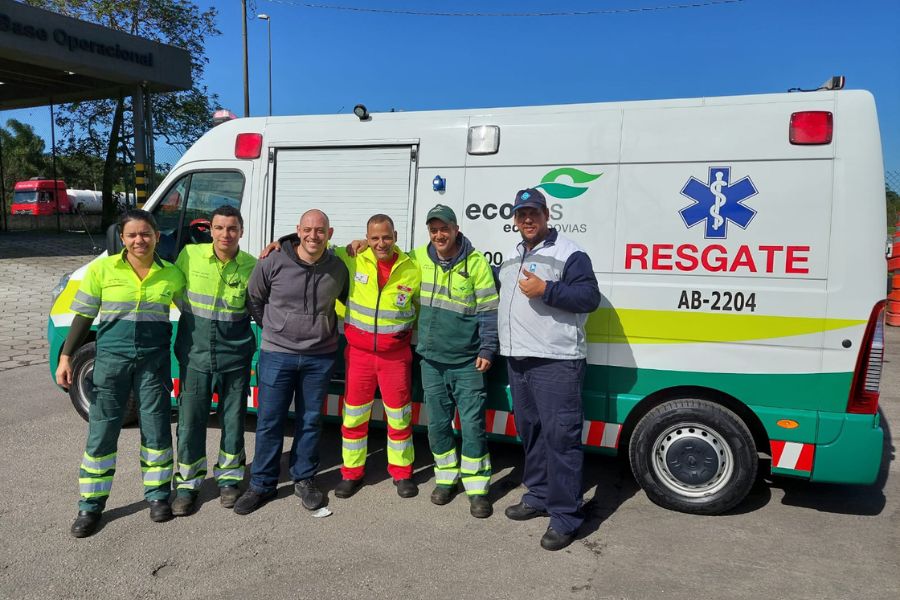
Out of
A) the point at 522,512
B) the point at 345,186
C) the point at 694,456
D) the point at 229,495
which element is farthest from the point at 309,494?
the point at 694,456

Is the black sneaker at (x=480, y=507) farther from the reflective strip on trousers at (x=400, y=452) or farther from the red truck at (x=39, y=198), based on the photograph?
the red truck at (x=39, y=198)

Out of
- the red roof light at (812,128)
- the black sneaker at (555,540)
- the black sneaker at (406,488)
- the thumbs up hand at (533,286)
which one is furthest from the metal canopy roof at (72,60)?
the red roof light at (812,128)

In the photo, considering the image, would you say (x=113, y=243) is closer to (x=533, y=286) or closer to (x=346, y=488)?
(x=346, y=488)

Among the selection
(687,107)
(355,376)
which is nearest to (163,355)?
(355,376)

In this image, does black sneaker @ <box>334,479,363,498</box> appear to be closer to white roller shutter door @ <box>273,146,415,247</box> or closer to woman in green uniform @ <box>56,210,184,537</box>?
woman in green uniform @ <box>56,210,184,537</box>

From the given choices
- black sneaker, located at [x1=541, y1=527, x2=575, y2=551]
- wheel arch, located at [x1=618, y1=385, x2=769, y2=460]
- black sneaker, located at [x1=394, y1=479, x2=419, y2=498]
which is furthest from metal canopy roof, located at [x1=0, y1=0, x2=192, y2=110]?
black sneaker, located at [x1=541, y1=527, x2=575, y2=551]

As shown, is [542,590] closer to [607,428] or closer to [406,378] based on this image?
[607,428]

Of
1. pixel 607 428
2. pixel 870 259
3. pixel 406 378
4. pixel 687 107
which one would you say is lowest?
pixel 607 428

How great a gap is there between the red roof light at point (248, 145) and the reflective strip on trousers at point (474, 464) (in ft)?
8.54

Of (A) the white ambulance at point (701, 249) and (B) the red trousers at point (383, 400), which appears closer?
(A) the white ambulance at point (701, 249)

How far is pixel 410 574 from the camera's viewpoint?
3195mm

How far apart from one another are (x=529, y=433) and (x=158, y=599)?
2.06 meters

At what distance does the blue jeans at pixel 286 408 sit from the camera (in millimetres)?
3877

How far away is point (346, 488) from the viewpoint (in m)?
4.09
